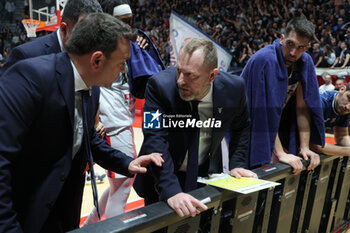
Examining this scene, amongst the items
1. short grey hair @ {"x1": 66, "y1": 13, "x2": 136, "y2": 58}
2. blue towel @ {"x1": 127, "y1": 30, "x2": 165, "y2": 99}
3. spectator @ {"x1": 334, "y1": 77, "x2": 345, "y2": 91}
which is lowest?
spectator @ {"x1": 334, "y1": 77, "x2": 345, "y2": 91}

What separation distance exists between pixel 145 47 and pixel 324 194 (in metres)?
1.84

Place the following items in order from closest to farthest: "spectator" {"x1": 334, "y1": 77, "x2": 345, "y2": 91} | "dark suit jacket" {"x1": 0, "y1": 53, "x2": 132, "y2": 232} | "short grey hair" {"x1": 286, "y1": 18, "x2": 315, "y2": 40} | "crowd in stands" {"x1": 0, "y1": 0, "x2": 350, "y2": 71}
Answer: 1. "dark suit jacket" {"x1": 0, "y1": 53, "x2": 132, "y2": 232}
2. "short grey hair" {"x1": 286, "y1": 18, "x2": 315, "y2": 40}
3. "spectator" {"x1": 334, "y1": 77, "x2": 345, "y2": 91}
4. "crowd in stands" {"x1": 0, "y1": 0, "x2": 350, "y2": 71}

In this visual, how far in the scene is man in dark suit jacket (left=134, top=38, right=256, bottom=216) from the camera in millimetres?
1524

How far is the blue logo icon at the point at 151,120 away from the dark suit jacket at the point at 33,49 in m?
0.63

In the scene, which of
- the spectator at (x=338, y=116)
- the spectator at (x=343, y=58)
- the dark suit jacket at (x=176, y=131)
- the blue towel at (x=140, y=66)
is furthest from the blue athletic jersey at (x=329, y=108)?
→ the spectator at (x=343, y=58)

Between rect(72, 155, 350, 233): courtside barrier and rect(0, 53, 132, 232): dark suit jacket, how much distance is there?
0.23 meters

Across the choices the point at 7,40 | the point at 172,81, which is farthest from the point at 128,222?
A: the point at 7,40

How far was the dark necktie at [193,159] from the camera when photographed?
1684 mm

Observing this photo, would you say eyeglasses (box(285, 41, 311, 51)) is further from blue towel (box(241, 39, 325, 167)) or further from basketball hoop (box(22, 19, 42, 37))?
basketball hoop (box(22, 19, 42, 37))

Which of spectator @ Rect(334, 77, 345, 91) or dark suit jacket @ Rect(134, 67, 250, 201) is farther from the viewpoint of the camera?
spectator @ Rect(334, 77, 345, 91)

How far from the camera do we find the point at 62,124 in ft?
3.90

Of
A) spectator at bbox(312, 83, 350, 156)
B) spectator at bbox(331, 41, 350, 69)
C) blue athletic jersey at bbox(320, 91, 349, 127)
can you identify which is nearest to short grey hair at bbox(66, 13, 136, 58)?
spectator at bbox(312, 83, 350, 156)

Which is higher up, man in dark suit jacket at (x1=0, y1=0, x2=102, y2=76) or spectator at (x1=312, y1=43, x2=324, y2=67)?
man in dark suit jacket at (x1=0, y1=0, x2=102, y2=76)

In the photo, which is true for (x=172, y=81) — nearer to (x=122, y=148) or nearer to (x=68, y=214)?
(x=68, y=214)
